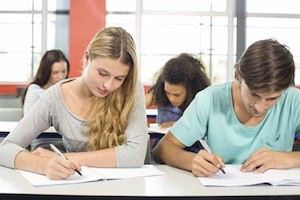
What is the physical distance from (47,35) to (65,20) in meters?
0.41

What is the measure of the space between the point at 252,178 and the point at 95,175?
513 mm

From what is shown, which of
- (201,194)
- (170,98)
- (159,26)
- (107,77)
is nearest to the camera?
(201,194)

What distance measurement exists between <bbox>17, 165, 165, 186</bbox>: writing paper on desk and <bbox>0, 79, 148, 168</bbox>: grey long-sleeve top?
0.22 ft

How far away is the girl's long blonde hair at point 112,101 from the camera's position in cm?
175

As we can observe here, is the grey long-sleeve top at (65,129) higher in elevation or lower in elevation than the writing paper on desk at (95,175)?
higher

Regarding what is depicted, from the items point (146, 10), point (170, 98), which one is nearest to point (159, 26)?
point (146, 10)

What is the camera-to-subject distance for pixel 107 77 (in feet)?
5.75

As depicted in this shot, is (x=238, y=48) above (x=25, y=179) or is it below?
above

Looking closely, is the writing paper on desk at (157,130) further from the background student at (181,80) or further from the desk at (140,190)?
the desk at (140,190)

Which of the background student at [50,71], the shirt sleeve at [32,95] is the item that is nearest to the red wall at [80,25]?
the background student at [50,71]

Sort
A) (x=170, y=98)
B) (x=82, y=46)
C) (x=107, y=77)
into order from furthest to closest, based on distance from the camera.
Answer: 1. (x=82, y=46)
2. (x=170, y=98)
3. (x=107, y=77)

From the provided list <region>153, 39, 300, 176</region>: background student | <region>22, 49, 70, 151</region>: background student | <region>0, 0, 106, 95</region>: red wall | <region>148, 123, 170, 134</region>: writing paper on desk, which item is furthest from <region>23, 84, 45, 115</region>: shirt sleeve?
<region>0, 0, 106, 95</region>: red wall

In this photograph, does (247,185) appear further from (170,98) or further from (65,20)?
(65,20)

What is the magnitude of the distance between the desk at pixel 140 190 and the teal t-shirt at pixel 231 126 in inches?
14.1
